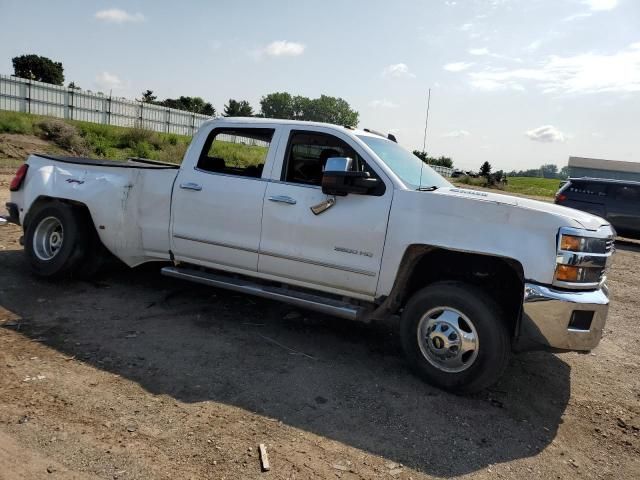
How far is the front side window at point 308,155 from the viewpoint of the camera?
477 centimetres

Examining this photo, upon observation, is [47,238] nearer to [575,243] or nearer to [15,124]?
[575,243]

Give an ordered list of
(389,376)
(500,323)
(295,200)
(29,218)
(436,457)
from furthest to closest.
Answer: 1. (29,218)
2. (295,200)
3. (389,376)
4. (500,323)
5. (436,457)

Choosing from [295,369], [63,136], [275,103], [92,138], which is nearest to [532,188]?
[92,138]

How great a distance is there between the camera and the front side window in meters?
4.77

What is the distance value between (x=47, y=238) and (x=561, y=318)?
5419 mm

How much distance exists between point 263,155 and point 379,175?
128cm

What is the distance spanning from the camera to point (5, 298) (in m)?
5.21

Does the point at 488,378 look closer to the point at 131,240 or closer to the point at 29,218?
the point at 131,240

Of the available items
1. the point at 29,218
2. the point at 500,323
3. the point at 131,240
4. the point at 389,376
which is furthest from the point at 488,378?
the point at 29,218

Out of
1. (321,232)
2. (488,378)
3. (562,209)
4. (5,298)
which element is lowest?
(5,298)

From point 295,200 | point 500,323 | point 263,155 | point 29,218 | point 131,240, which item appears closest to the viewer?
point 500,323

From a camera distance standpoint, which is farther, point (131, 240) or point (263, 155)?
point (131, 240)

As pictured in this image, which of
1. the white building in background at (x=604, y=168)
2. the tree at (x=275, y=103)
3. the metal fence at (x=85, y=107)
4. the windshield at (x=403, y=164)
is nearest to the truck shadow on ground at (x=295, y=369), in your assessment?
the windshield at (x=403, y=164)

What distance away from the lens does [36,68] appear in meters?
63.6
